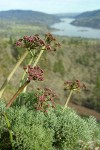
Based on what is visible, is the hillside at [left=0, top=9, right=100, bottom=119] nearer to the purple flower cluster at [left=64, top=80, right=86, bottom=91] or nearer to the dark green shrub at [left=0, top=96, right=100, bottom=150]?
the purple flower cluster at [left=64, top=80, right=86, bottom=91]

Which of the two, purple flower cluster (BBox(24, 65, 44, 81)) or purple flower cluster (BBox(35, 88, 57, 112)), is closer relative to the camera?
purple flower cluster (BBox(24, 65, 44, 81))

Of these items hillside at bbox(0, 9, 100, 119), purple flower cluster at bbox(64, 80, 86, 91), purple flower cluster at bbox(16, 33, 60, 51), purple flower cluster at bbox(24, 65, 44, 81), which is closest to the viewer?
purple flower cluster at bbox(24, 65, 44, 81)

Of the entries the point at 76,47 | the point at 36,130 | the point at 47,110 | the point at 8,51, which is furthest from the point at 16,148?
A: the point at 76,47

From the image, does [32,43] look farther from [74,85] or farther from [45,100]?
[74,85]

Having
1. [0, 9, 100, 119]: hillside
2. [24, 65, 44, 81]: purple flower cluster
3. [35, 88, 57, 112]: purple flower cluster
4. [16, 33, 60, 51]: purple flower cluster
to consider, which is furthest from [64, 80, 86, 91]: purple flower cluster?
[0, 9, 100, 119]: hillside

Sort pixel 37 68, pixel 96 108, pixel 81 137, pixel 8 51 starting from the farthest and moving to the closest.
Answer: pixel 8 51
pixel 96 108
pixel 81 137
pixel 37 68

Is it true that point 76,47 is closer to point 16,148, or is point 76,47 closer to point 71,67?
point 71,67

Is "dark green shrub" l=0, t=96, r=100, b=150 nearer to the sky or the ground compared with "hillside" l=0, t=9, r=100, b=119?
nearer to the sky

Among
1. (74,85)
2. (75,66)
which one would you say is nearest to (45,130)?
(74,85)

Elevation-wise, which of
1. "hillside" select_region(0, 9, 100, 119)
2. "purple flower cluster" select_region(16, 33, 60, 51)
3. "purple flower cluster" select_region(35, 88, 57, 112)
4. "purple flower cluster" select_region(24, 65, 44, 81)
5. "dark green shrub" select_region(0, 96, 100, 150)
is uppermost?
"purple flower cluster" select_region(16, 33, 60, 51)

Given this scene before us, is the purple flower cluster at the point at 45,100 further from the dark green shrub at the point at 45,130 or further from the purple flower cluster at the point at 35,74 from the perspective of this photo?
the purple flower cluster at the point at 35,74

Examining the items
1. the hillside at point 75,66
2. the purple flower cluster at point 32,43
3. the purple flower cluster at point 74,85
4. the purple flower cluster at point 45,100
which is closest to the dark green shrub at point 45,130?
the purple flower cluster at point 45,100
